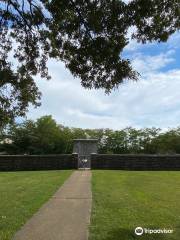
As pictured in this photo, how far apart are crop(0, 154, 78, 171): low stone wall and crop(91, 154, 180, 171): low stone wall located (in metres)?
1.89

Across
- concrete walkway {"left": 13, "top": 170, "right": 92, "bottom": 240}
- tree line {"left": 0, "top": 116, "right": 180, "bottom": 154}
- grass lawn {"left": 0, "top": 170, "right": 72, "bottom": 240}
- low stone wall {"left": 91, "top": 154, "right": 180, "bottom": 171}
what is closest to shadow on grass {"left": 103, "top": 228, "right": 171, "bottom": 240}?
concrete walkway {"left": 13, "top": 170, "right": 92, "bottom": 240}

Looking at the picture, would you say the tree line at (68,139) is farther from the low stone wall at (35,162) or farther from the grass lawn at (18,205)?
the grass lawn at (18,205)

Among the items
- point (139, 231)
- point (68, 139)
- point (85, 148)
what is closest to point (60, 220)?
point (139, 231)

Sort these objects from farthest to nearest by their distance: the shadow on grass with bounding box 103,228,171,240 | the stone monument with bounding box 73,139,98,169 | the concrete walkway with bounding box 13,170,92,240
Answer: the stone monument with bounding box 73,139,98,169, the concrete walkway with bounding box 13,170,92,240, the shadow on grass with bounding box 103,228,171,240

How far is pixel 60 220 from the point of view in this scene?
9.80 m

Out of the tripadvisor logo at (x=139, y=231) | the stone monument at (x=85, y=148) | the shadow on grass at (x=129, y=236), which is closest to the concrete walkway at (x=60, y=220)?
the shadow on grass at (x=129, y=236)

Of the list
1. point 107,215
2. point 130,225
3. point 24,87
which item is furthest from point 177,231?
point 24,87

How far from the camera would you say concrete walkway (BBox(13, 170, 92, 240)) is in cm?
831

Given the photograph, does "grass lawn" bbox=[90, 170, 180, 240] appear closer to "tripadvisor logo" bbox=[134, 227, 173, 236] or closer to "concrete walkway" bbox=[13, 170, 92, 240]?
"tripadvisor logo" bbox=[134, 227, 173, 236]

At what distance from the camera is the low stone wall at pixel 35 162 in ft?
104

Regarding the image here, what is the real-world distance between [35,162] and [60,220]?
73.7ft

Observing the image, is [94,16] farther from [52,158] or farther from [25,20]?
[52,158]

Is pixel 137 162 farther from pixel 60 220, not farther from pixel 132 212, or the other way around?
pixel 60 220

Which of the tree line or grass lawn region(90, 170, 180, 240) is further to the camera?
the tree line
